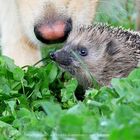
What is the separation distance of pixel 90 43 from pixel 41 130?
1856 millimetres

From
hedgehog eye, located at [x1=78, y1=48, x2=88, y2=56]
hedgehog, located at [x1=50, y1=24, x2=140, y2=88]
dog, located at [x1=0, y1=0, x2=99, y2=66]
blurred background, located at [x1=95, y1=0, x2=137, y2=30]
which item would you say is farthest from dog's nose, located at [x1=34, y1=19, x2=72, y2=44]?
blurred background, located at [x1=95, y1=0, x2=137, y2=30]

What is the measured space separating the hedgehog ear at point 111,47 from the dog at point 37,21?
0.21m

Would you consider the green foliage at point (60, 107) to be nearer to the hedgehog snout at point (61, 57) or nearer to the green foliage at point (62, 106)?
the green foliage at point (62, 106)

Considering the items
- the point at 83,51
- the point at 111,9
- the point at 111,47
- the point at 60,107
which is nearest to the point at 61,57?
the point at 83,51

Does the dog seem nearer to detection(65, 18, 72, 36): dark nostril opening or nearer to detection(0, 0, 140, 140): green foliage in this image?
detection(65, 18, 72, 36): dark nostril opening

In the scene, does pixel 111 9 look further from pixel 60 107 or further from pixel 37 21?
pixel 60 107

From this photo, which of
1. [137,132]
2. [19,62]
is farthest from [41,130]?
[19,62]

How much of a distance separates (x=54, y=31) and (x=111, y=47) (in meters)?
0.60

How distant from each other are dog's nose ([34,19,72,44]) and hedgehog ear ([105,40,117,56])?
414 mm

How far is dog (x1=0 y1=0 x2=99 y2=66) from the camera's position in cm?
409

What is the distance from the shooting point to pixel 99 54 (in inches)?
177

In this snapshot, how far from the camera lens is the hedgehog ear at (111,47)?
4453mm

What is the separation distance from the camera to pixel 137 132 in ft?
7.41

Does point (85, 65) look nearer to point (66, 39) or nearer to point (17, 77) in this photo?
point (66, 39)
